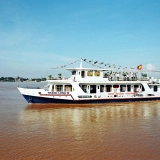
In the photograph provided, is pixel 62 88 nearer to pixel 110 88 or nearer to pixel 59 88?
pixel 59 88

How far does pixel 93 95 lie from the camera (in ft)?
74.5

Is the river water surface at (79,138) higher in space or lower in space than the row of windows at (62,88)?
lower

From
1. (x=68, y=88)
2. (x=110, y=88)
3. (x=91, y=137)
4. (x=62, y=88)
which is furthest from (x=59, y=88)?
(x=91, y=137)

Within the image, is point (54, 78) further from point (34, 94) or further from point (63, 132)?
point (63, 132)

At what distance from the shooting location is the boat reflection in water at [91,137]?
8711mm

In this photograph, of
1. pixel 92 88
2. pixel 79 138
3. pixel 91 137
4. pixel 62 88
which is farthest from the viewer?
pixel 92 88

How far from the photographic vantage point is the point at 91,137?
10773 millimetres

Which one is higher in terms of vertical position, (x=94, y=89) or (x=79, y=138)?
(x=94, y=89)

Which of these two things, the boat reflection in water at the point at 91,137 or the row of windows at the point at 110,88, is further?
the row of windows at the point at 110,88

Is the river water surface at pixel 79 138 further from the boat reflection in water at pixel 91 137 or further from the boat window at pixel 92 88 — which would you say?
the boat window at pixel 92 88

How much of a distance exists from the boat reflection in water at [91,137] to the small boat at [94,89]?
19.5 feet

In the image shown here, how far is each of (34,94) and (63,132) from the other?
10.7 m

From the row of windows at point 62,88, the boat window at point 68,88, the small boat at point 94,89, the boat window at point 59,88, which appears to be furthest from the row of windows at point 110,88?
the boat window at point 59,88

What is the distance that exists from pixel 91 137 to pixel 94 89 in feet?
42.6
